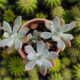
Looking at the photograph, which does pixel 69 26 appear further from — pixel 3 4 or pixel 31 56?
pixel 3 4

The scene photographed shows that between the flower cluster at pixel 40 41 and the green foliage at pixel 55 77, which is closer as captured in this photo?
the flower cluster at pixel 40 41

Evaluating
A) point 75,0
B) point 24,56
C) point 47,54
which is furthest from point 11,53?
point 75,0

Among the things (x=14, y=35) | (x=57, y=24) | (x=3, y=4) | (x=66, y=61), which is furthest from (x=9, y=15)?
(x=66, y=61)

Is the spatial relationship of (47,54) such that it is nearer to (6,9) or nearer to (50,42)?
(50,42)

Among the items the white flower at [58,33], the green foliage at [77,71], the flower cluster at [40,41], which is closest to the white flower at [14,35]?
the flower cluster at [40,41]

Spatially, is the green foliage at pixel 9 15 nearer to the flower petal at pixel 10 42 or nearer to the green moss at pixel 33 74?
the flower petal at pixel 10 42

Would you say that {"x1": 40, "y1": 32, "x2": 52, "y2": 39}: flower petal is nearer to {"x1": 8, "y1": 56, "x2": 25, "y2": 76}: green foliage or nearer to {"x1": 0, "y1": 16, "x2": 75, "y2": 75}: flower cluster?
{"x1": 0, "y1": 16, "x2": 75, "y2": 75}: flower cluster
